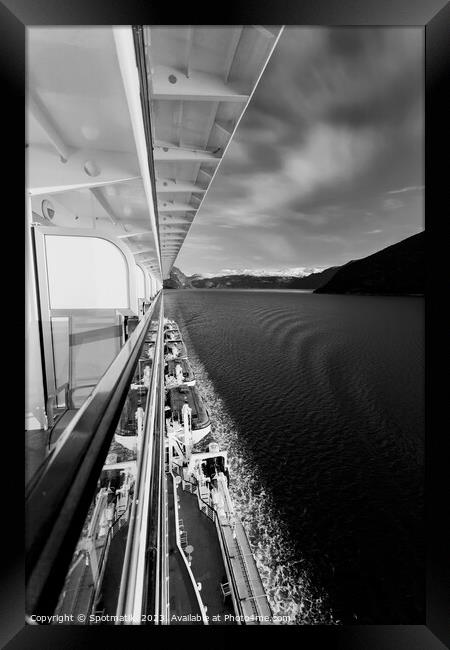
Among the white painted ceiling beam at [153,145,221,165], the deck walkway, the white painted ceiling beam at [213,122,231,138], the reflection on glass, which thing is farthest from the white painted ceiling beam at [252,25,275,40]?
the deck walkway

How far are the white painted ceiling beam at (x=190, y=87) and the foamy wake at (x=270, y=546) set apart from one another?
416cm

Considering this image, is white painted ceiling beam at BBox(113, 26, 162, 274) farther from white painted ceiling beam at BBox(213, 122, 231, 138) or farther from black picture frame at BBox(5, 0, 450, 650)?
white painted ceiling beam at BBox(213, 122, 231, 138)

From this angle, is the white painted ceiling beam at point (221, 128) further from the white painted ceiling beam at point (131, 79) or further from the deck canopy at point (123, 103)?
the white painted ceiling beam at point (131, 79)

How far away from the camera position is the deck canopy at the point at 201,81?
3.52 feet

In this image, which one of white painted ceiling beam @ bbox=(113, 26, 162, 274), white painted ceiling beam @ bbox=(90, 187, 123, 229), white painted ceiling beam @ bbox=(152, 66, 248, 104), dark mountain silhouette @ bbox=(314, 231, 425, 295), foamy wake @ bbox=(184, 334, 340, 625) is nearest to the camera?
white painted ceiling beam @ bbox=(113, 26, 162, 274)

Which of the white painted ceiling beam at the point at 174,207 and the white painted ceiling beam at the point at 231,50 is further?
the white painted ceiling beam at the point at 174,207

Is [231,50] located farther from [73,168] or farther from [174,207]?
[174,207]

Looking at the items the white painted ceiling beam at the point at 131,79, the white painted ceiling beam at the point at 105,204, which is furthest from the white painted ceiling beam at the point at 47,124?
the white painted ceiling beam at the point at 105,204

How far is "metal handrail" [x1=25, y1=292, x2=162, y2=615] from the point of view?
9.0 inches

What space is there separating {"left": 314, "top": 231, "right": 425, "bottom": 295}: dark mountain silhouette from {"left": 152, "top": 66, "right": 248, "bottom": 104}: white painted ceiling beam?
16.1 meters

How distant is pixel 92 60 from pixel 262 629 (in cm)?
113
